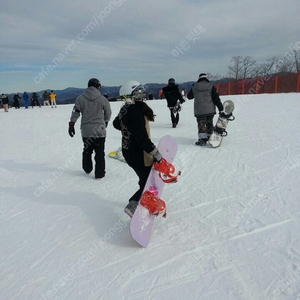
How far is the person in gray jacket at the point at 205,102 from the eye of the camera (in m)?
6.05

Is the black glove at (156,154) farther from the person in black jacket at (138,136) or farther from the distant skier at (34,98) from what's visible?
the distant skier at (34,98)

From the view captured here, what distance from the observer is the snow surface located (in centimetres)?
212

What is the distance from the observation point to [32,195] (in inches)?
173

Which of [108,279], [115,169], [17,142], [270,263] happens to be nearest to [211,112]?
[115,169]

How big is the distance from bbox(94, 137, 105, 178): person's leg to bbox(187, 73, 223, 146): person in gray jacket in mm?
2841

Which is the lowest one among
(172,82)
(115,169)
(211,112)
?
(115,169)

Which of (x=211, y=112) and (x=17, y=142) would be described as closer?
(x=211, y=112)

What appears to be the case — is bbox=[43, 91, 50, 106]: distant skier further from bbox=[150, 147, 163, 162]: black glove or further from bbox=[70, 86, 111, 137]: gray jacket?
bbox=[150, 147, 163, 162]: black glove

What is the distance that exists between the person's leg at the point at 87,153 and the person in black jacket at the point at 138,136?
5.92ft

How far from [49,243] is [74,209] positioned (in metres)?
0.86

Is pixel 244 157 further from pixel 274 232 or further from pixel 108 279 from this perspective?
pixel 108 279

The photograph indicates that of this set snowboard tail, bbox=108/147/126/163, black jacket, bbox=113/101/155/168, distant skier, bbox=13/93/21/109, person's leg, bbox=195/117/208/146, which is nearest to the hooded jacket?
person's leg, bbox=195/117/208/146

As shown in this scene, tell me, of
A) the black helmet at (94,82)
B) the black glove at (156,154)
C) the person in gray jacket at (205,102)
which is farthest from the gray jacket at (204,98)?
the black glove at (156,154)

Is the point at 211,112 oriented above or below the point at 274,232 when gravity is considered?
above
